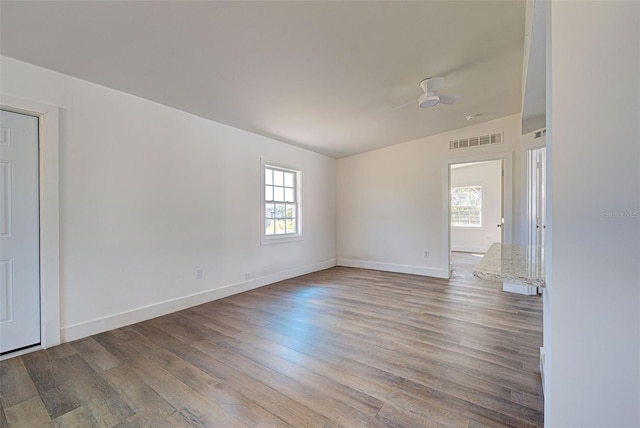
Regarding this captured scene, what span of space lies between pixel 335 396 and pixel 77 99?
336 centimetres

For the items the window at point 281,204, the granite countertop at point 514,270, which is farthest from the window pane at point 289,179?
the granite countertop at point 514,270

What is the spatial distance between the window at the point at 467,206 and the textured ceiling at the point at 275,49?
18.4 feet

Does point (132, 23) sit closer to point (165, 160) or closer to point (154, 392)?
point (165, 160)

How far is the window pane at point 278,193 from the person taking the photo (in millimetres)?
4805

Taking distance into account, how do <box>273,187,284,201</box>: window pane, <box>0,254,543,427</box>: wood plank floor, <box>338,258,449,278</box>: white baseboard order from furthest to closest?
<box>338,258,449,278</box>: white baseboard
<box>273,187,284,201</box>: window pane
<box>0,254,543,427</box>: wood plank floor

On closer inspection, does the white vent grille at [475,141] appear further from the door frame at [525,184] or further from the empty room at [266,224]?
the door frame at [525,184]

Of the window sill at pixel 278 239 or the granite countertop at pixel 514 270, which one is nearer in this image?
the granite countertop at pixel 514 270

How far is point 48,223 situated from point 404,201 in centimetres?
497

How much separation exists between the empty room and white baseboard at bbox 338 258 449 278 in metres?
0.41

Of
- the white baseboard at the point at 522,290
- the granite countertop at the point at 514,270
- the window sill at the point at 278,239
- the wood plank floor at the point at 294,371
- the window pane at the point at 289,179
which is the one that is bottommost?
the wood plank floor at the point at 294,371

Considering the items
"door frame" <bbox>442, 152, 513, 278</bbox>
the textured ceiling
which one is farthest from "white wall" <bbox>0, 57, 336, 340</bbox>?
"door frame" <bbox>442, 152, 513, 278</bbox>

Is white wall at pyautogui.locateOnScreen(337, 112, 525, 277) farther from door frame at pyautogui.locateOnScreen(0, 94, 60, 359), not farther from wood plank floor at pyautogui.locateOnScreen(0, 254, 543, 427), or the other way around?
door frame at pyautogui.locateOnScreen(0, 94, 60, 359)

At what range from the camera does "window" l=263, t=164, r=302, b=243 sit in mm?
4660

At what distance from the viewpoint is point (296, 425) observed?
1.52 m
